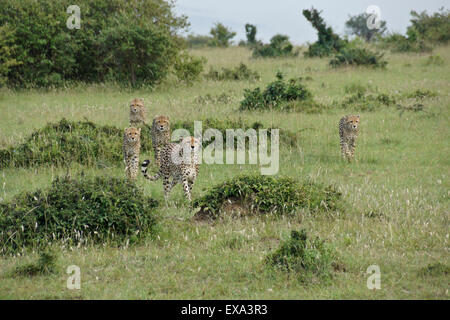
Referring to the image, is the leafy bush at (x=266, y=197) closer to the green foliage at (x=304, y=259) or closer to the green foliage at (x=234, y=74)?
the green foliage at (x=304, y=259)

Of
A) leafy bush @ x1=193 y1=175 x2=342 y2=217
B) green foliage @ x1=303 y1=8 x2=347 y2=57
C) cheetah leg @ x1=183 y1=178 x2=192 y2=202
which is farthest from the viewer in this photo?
green foliage @ x1=303 y1=8 x2=347 y2=57

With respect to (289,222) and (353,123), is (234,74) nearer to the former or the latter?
(353,123)

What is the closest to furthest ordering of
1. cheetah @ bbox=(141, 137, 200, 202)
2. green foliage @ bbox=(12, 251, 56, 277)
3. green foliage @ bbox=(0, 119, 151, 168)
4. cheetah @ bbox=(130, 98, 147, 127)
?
green foliage @ bbox=(12, 251, 56, 277) → cheetah @ bbox=(141, 137, 200, 202) → green foliage @ bbox=(0, 119, 151, 168) → cheetah @ bbox=(130, 98, 147, 127)

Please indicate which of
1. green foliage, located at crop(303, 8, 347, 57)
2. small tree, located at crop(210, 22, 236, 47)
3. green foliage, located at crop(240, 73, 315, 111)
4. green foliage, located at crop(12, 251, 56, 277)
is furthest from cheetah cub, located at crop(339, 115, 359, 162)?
small tree, located at crop(210, 22, 236, 47)

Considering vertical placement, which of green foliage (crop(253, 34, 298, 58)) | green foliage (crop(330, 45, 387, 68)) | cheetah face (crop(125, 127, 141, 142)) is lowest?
cheetah face (crop(125, 127, 141, 142))

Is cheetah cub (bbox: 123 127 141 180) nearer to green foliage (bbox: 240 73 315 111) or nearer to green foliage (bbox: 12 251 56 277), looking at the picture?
green foliage (bbox: 12 251 56 277)

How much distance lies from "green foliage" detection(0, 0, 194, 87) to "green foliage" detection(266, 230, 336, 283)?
1439 cm

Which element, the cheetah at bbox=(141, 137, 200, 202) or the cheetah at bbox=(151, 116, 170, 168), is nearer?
the cheetah at bbox=(141, 137, 200, 202)

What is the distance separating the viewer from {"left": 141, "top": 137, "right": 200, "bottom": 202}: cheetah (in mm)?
8594

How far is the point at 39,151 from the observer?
1051 centimetres

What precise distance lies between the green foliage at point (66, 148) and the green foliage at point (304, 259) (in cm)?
534

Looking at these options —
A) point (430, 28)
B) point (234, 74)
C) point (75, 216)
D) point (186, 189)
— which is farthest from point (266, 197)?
point (430, 28)
